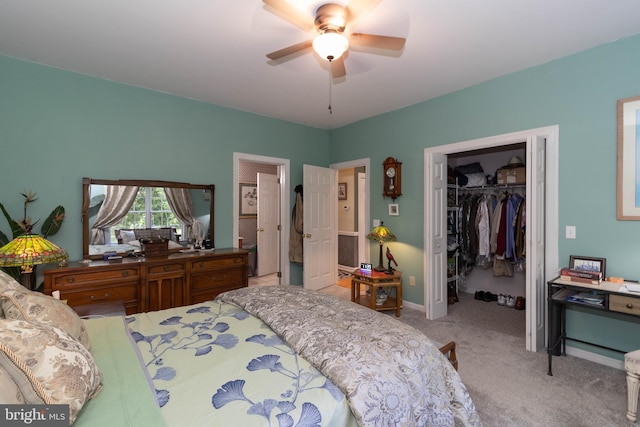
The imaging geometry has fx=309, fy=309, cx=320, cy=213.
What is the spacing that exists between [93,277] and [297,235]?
101 inches

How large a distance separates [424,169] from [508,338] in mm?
2010

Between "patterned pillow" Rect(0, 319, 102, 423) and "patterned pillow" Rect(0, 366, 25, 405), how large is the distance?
2 centimetres

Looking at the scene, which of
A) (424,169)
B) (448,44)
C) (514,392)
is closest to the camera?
(514,392)

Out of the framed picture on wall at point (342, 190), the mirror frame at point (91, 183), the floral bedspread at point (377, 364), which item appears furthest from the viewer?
the framed picture on wall at point (342, 190)

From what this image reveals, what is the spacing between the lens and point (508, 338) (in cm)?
308

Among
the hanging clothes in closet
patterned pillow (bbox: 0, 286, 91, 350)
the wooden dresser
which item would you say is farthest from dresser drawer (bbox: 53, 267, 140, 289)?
the hanging clothes in closet

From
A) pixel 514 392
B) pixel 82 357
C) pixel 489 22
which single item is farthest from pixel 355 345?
pixel 489 22

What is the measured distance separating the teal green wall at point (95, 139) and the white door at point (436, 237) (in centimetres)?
241

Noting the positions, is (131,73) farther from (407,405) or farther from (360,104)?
Answer: (407,405)

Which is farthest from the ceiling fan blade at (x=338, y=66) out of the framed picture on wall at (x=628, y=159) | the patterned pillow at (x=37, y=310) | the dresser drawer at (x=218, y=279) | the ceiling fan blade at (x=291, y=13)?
the dresser drawer at (x=218, y=279)

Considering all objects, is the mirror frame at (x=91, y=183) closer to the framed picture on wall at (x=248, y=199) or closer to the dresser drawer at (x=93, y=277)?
the dresser drawer at (x=93, y=277)

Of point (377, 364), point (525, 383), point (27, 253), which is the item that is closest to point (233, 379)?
point (377, 364)

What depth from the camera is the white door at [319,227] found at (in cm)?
460

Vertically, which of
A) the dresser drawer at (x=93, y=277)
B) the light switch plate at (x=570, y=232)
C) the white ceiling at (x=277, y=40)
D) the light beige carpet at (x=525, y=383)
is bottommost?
the light beige carpet at (x=525, y=383)
